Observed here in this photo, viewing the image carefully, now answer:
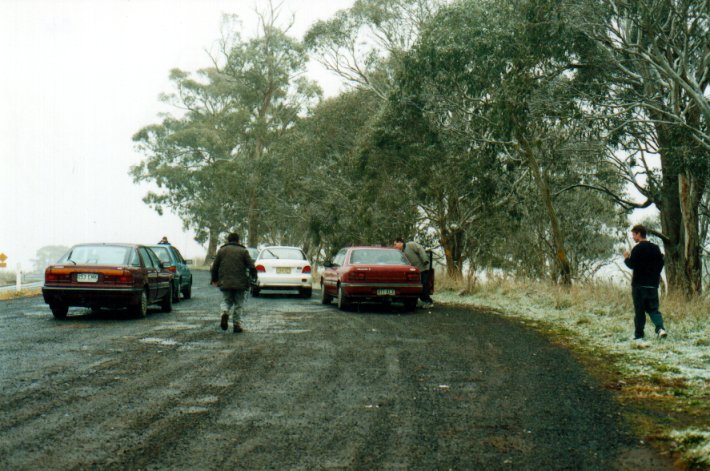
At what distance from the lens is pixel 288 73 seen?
169 feet

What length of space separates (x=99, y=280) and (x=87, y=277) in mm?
233

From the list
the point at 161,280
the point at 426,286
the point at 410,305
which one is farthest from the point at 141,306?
the point at 426,286

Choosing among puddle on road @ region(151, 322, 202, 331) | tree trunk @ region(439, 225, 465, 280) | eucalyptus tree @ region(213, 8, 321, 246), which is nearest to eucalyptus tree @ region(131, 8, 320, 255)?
eucalyptus tree @ region(213, 8, 321, 246)

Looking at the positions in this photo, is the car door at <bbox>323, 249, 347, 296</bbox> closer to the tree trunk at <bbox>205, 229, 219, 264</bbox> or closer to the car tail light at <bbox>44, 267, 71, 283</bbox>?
the car tail light at <bbox>44, 267, 71, 283</bbox>

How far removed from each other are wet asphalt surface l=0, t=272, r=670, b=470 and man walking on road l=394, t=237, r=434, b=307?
254 inches

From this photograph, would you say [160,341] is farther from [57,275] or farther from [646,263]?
[646,263]

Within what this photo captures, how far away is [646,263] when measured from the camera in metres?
11.5

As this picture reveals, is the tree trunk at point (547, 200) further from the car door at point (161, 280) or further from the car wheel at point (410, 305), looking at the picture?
the car door at point (161, 280)

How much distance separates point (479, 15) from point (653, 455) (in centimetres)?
1593

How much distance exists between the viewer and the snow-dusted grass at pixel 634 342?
250 inches

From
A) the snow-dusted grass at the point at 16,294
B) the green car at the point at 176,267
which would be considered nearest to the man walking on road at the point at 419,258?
the green car at the point at 176,267

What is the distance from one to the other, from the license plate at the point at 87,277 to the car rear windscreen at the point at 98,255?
43 centimetres

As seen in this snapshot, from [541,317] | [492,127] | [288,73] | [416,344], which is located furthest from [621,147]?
[288,73]

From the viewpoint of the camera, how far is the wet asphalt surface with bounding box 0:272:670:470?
202 inches
